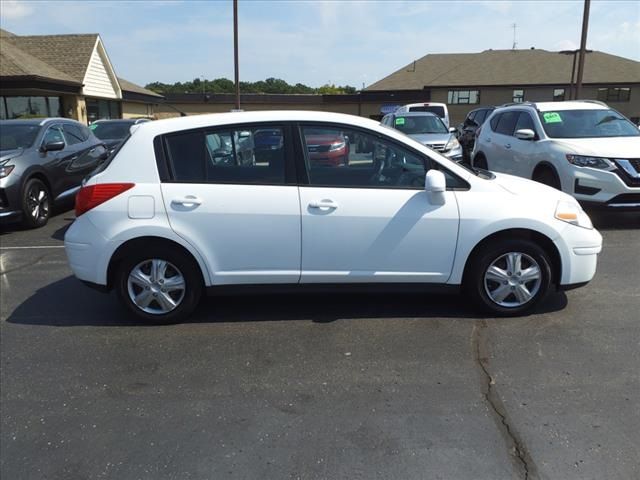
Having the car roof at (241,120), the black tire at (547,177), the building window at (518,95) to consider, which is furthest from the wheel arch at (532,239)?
the building window at (518,95)

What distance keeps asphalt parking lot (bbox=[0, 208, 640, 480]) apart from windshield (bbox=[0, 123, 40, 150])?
4.47 meters

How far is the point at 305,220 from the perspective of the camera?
401 cm

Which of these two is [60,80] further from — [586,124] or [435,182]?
[435,182]

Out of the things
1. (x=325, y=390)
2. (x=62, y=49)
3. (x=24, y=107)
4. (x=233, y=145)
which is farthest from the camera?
(x=62, y=49)

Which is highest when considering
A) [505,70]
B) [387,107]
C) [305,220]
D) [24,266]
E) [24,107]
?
[505,70]

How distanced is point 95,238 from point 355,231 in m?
2.07

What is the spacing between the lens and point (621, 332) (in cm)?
396

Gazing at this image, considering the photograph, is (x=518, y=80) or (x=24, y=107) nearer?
(x=24, y=107)

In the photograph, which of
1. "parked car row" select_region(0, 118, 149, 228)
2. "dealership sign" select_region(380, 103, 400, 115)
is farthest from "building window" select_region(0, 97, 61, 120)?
"dealership sign" select_region(380, 103, 400, 115)

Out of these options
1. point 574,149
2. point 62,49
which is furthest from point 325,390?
point 62,49

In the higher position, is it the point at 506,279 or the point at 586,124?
the point at 586,124

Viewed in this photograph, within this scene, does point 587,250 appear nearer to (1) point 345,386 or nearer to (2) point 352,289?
(2) point 352,289

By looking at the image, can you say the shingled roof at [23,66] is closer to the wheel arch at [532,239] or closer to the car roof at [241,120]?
the car roof at [241,120]

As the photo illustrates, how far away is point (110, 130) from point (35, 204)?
664 centimetres
